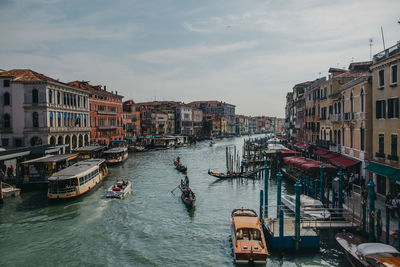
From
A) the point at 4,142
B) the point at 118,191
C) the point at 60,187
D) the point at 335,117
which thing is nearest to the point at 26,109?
the point at 4,142

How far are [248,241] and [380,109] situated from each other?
1155cm

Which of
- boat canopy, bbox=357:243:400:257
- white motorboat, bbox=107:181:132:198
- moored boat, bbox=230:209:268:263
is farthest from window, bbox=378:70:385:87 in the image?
white motorboat, bbox=107:181:132:198

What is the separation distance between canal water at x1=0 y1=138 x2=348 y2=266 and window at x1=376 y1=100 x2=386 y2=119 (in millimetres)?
7660

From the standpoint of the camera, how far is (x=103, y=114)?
53.2m

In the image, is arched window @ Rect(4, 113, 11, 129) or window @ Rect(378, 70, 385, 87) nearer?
window @ Rect(378, 70, 385, 87)

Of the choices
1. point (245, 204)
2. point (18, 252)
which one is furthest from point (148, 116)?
point (18, 252)

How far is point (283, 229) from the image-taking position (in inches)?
556

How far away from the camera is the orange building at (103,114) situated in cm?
4953

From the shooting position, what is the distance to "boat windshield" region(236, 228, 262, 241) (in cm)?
1306

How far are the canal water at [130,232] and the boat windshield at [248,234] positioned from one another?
1051 millimetres

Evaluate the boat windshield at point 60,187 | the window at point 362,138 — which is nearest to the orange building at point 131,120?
the boat windshield at point 60,187

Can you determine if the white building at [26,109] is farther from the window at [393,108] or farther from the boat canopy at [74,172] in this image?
the window at [393,108]

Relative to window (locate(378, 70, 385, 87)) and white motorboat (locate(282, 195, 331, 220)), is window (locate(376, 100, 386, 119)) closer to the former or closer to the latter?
window (locate(378, 70, 385, 87))

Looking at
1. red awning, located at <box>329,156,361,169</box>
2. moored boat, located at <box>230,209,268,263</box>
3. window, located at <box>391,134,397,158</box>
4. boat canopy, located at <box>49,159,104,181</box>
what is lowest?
moored boat, located at <box>230,209,268,263</box>
